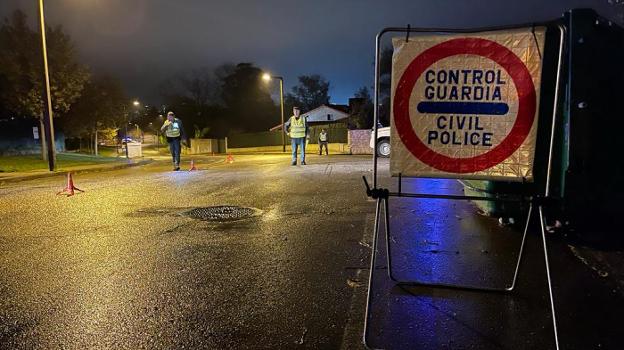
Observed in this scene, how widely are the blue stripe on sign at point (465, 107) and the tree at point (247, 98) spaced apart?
61.9 meters

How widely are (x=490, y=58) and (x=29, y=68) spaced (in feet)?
84.1

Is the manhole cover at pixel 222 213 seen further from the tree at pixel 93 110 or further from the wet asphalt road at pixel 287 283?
the tree at pixel 93 110

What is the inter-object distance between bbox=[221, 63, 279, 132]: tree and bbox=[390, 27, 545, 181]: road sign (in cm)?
6187

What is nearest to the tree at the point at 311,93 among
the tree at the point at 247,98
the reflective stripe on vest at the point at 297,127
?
the tree at the point at 247,98

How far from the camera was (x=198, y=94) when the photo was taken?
6950 centimetres

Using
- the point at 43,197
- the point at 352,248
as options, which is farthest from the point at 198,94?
the point at 352,248

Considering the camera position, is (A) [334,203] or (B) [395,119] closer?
(B) [395,119]

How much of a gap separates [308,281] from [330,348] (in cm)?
131

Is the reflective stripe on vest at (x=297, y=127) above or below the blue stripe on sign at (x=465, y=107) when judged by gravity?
below

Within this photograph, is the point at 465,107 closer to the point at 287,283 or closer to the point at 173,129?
the point at 287,283

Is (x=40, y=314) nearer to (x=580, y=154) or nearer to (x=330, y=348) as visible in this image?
(x=330, y=348)

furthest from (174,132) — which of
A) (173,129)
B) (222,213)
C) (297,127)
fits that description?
(222,213)

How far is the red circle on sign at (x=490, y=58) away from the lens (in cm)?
343

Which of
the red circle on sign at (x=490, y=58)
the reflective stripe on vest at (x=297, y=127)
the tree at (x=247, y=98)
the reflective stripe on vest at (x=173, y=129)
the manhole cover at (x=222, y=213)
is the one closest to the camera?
the red circle on sign at (x=490, y=58)
